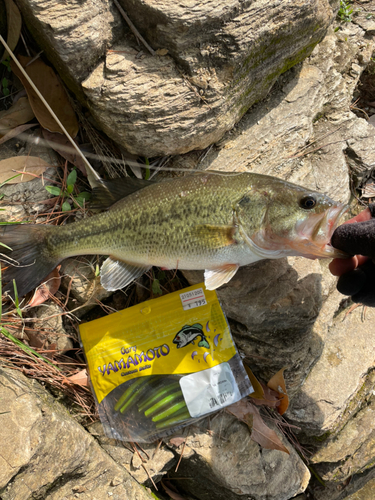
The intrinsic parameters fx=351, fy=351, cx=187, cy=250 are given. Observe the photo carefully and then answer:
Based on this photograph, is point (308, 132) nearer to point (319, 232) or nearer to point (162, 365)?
point (319, 232)

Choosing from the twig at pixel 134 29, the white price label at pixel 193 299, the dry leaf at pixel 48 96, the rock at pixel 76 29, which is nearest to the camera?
the rock at pixel 76 29

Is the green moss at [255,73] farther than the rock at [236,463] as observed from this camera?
No

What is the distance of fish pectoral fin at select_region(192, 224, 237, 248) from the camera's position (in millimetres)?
2432

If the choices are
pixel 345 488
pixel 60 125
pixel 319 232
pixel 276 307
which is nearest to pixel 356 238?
pixel 319 232

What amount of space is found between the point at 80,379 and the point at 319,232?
225cm

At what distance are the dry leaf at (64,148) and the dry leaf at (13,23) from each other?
644 millimetres

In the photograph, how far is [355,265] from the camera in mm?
2516

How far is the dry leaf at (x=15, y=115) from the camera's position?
279 cm

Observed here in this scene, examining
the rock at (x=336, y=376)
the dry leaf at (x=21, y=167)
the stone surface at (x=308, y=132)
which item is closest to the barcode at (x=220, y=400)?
the rock at (x=336, y=376)

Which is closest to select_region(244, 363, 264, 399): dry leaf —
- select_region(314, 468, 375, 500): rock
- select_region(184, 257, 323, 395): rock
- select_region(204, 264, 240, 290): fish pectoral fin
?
select_region(184, 257, 323, 395): rock

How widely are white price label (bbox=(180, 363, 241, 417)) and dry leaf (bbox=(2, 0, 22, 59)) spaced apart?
2.91 metres

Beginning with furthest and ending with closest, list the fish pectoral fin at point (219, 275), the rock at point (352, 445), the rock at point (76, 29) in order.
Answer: the rock at point (352, 445), the fish pectoral fin at point (219, 275), the rock at point (76, 29)

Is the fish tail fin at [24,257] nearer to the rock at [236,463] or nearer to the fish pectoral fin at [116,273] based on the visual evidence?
the fish pectoral fin at [116,273]

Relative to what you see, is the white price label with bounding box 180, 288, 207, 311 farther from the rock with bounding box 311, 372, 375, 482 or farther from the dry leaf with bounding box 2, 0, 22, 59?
the dry leaf with bounding box 2, 0, 22, 59
